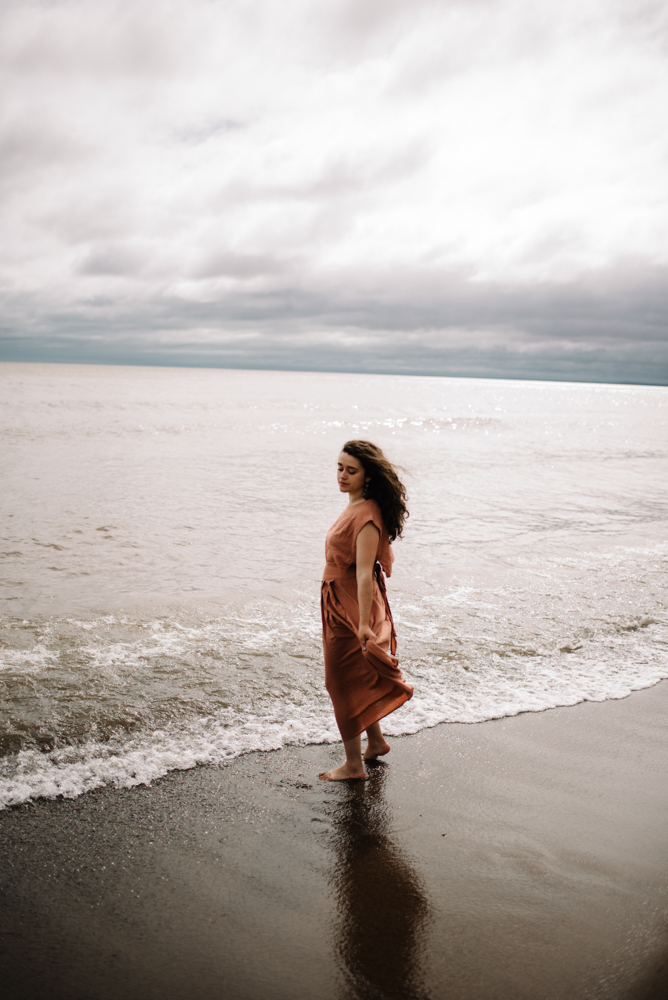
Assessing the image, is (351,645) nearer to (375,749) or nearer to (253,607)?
(375,749)

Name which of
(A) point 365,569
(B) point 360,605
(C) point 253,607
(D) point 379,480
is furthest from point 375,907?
(C) point 253,607

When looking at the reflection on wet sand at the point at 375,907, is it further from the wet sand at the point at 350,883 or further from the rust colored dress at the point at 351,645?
the rust colored dress at the point at 351,645

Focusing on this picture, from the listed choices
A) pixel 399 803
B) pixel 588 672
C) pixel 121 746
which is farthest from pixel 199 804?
pixel 588 672

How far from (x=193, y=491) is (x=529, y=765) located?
39.0 feet

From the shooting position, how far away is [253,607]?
24.0 feet

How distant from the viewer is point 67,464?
17.6 meters

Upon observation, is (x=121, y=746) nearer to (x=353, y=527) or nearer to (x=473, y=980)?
(x=353, y=527)

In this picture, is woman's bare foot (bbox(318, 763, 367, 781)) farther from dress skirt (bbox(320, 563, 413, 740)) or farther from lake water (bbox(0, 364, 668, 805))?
lake water (bbox(0, 364, 668, 805))

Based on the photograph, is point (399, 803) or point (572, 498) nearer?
point (399, 803)

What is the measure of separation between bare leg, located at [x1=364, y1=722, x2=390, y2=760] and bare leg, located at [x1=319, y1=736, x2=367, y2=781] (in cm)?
24

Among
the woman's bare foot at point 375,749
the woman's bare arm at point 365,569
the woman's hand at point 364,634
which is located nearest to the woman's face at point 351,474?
the woman's bare arm at point 365,569

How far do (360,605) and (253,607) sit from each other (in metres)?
3.93

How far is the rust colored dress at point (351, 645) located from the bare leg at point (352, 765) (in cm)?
5

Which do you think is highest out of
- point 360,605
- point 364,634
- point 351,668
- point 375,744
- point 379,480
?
point 379,480
